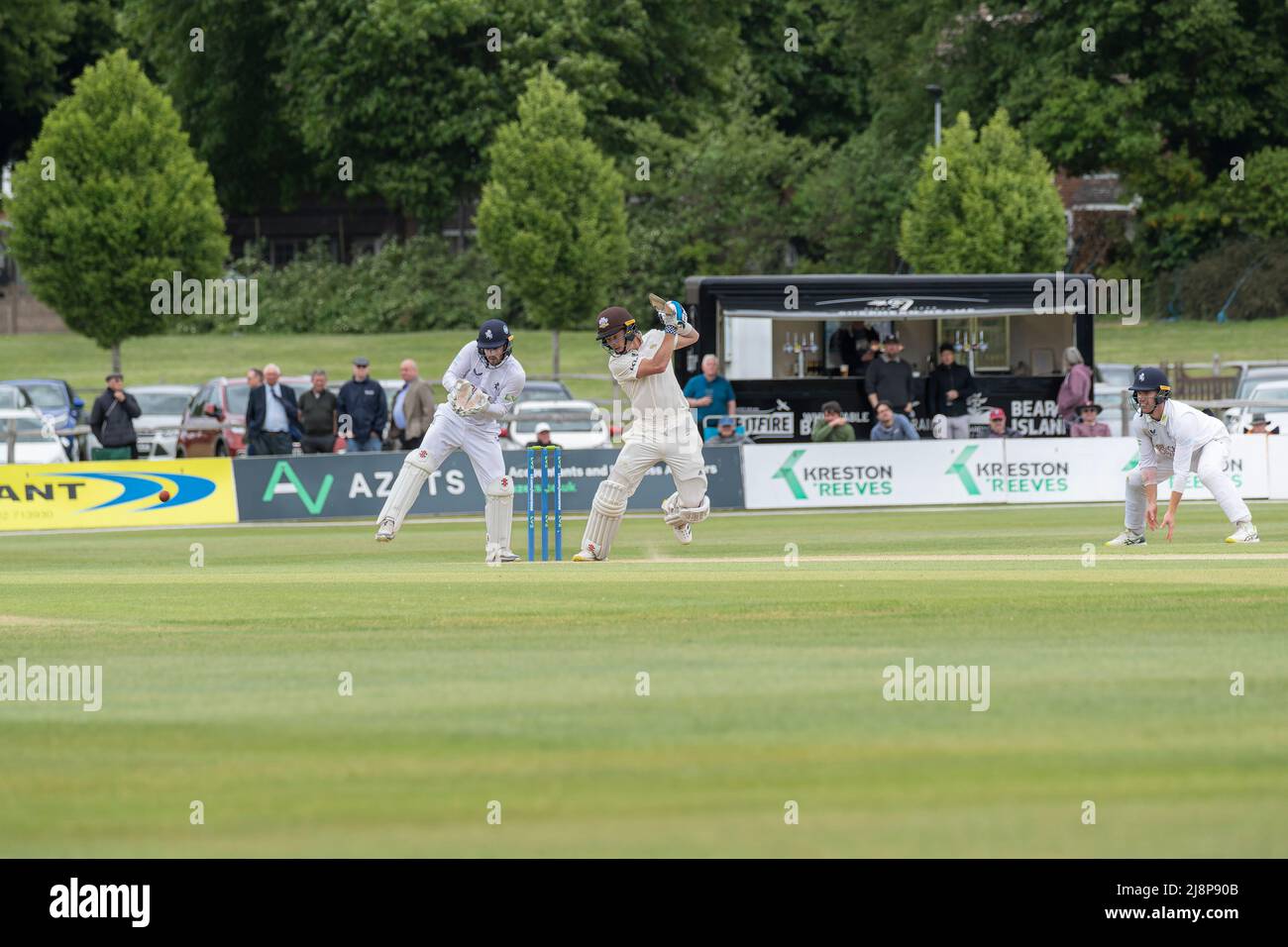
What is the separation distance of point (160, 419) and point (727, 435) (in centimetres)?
1426

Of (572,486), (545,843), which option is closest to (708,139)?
(572,486)

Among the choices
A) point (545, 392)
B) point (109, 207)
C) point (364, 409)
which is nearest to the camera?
point (364, 409)

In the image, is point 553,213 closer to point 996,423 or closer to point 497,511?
point 996,423

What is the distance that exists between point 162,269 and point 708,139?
2167 cm

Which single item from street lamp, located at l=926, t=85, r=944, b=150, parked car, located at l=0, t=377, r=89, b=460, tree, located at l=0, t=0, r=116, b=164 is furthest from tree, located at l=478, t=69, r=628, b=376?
tree, located at l=0, t=0, r=116, b=164

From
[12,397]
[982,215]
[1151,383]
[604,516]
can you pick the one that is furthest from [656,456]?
[982,215]

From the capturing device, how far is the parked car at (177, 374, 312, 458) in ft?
113

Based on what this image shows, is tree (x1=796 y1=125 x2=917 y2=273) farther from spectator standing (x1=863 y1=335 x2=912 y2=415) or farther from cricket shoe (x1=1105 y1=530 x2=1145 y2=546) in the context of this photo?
cricket shoe (x1=1105 y1=530 x2=1145 y2=546)

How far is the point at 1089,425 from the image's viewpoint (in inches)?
1208

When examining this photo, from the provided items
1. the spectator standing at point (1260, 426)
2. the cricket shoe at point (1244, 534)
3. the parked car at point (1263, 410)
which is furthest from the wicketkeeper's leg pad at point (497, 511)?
the parked car at point (1263, 410)

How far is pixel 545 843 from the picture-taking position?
7469 millimetres

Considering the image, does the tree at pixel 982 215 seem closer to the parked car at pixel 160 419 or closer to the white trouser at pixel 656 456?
the parked car at pixel 160 419

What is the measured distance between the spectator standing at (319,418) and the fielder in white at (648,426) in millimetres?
11601

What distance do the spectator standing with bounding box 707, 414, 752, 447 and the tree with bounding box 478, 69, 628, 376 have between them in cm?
2413
